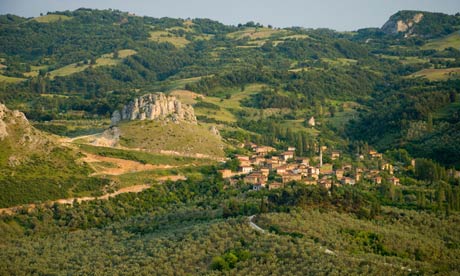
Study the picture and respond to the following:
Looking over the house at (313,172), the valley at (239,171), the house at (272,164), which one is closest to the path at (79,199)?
the valley at (239,171)

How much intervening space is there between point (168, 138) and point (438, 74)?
61.6 meters

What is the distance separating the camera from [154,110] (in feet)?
298

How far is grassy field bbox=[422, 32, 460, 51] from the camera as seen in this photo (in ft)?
563

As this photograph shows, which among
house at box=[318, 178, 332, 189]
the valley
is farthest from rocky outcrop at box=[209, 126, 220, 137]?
house at box=[318, 178, 332, 189]

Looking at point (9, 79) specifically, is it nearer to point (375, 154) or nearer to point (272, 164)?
point (272, 164)

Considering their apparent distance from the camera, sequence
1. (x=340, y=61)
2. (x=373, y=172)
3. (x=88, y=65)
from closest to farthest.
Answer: (x=373, y=172) → (x=340, y=61) → (x=88, y=65)

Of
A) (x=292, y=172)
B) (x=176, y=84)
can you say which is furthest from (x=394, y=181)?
(x=176, y=84)

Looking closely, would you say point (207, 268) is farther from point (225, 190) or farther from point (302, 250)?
point (225, 190)

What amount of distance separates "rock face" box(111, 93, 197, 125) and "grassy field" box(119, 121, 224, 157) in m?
1.29

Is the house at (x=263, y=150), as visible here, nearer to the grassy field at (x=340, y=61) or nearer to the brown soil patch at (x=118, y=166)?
the brown soil patch at (x=118, y=166)

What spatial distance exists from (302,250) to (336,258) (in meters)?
2.32

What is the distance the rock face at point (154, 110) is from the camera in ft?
298

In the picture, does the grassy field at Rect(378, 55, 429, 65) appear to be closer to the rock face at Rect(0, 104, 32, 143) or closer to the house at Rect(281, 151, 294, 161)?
the house at Rect(281, 151, 294, 161)

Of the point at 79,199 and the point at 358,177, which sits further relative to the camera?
the point at 358,177
